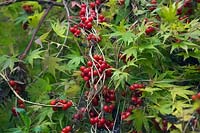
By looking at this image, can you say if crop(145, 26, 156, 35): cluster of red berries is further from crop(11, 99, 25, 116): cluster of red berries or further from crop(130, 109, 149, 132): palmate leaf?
crop(11, 99, 25, 116): cluster of red berries

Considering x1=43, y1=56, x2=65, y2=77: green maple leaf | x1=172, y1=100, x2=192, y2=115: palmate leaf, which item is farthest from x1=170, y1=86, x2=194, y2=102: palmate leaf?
x1=43, y1=56, x2=65, y2=77: green maple leaf

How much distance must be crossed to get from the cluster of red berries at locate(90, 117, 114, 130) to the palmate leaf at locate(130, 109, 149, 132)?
136mm

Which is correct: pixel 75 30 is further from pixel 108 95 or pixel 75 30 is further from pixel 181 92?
pixel 181 92

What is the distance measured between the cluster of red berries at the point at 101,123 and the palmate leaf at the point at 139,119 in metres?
0.14

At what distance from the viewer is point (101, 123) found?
220cm

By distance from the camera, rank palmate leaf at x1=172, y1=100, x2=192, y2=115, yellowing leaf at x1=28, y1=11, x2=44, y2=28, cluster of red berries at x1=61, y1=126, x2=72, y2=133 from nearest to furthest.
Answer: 1. palmate leaf at x1=172, y1=100, x2=192, y2=115
2. cluster of red berries at x1=61, y1=126, x2=72, y2=133
3. yellowing leaf at x1=28, y1=11, x2=44, y2=28

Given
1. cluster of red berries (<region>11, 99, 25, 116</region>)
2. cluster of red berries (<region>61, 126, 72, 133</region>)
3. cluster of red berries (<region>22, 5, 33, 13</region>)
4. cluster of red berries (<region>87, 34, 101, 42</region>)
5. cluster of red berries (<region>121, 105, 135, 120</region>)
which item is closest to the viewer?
cluster of red berries (<region>121, 105, 135, 120</region>)

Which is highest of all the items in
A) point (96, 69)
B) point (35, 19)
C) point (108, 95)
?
point (35, 19)

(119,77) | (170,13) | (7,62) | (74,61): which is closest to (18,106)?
(7,62)

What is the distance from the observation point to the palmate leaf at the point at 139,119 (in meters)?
2.10

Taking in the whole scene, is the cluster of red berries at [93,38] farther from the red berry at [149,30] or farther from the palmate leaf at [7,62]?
the palmate leaf at [7,62]

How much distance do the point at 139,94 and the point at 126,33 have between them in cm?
26

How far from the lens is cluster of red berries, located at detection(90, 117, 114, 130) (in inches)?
86.8

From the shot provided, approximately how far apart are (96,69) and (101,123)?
0.22m
